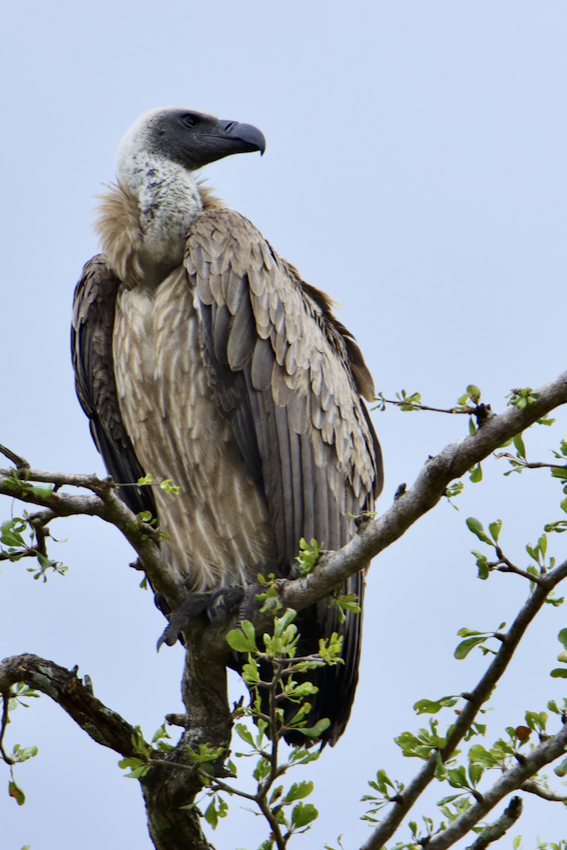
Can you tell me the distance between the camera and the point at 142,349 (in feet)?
16.9

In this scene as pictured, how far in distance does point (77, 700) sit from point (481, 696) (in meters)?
1.72

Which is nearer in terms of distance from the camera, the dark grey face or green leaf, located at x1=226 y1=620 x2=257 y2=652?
green leaf, located at x1=226 y1=620 x2=257 y2=652

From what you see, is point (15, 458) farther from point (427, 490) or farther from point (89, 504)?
point (427, 490)

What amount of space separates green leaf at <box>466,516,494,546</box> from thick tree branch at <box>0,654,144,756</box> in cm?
174

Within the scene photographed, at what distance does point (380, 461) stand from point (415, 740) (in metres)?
2.93

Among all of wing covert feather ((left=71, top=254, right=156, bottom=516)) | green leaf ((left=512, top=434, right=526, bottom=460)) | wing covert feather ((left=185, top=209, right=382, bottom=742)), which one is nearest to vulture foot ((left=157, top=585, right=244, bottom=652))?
wing covert feather ((left=185, top=209, right=382, bottom=742))

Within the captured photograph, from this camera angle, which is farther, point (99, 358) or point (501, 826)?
point (99, 358)

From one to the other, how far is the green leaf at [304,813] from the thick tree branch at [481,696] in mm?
613

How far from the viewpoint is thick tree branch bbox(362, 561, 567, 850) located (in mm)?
3248

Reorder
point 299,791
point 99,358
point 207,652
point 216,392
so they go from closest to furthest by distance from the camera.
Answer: point 299,791
point 207,652
point 216,392
point 99,358

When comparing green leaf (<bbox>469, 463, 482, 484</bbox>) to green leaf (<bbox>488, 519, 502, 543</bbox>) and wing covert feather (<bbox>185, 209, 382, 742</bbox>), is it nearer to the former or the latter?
green leaf (<bbox>488, 519, 502, 543</bbox>)

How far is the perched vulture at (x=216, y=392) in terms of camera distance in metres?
4.98

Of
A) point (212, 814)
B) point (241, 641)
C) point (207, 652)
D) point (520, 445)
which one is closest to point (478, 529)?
point (520, 445)

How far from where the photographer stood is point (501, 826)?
3496 millimetres
